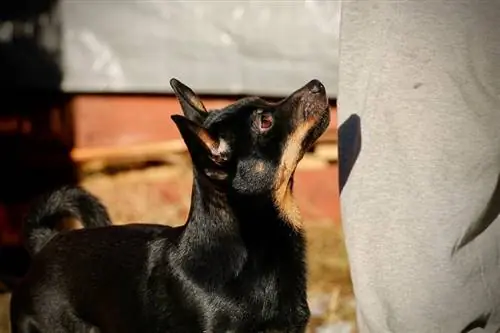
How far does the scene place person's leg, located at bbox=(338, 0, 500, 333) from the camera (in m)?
2.43

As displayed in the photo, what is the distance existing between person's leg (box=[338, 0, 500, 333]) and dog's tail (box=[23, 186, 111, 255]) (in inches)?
27.2

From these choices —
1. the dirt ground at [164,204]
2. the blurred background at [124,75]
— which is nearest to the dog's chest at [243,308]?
the blurred background at [124,75]

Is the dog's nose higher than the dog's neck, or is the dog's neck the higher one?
the dog's nose

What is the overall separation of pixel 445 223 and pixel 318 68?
4.13 feet

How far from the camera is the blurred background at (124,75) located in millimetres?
3609

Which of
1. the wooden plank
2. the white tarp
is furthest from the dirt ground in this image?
the white tarp

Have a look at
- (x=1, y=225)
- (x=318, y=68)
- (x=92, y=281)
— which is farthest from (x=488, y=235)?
(x=1, y=225)

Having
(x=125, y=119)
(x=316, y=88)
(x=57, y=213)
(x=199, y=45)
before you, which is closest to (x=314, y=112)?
(x=316, y=88)

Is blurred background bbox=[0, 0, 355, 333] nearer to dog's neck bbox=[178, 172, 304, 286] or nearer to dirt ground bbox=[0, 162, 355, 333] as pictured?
dirt ground bbox=[0, 162, 355, 333]

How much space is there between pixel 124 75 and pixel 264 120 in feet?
4.32

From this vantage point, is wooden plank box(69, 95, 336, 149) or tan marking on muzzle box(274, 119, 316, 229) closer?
tan marking on muzzle box(274, 119, 316, 229)

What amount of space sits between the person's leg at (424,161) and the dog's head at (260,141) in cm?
15

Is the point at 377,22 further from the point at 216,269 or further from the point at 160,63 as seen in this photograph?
the point at 160,63

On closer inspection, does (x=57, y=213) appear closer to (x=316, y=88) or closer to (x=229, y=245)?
(x=229, y=245)
